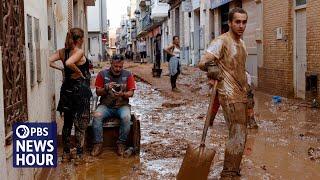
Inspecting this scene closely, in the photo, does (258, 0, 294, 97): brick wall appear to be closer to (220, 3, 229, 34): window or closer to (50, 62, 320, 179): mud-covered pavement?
(50, 62, 320, 179): mud-covered pavement

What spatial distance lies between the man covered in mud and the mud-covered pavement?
23.5 inches

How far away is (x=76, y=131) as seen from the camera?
7137 mm

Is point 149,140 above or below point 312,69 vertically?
below

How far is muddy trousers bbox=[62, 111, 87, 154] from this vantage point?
23.4 feet

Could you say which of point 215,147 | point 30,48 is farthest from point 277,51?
point 30,48

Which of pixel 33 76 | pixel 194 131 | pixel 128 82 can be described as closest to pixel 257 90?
pixel 194 131

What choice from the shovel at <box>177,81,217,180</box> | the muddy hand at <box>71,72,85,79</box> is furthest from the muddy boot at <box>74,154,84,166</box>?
the shovel at <box>177,81,217,180</box>

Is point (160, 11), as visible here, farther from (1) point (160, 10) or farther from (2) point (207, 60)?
(2) point (207, 60)

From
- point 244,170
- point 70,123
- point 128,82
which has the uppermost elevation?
point 128,82

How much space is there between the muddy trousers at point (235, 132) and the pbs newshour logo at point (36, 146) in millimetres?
2507

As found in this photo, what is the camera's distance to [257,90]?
17312 mm

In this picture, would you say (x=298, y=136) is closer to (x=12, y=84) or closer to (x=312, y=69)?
(x=312, y=69)

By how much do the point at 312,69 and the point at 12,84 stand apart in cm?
991

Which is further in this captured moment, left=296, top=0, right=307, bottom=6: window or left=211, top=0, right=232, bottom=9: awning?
left=211, top=0, right=232, bottom=9: awning
